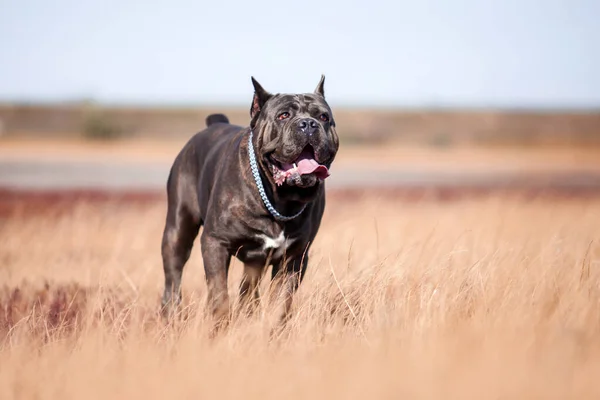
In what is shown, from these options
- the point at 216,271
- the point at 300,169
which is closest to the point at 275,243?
the point at 216,271

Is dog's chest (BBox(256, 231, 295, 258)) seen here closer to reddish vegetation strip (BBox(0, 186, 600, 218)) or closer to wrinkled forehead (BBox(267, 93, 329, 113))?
wrinkled forehead (BBox(267, 93, 329, 113))

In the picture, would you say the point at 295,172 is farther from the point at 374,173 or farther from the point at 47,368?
the point at 374,173

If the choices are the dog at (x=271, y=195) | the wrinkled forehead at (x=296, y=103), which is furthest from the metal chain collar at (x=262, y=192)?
the wrinkled forehead at (x=296, y=103)

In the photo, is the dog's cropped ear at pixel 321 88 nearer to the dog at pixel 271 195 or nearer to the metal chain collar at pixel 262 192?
the dog at pixel 271 195

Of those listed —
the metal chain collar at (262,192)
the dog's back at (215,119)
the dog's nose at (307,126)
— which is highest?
the dog's nose at (307,126)

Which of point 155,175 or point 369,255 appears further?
point 155,175

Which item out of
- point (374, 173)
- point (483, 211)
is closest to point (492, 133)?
point (374, 173)

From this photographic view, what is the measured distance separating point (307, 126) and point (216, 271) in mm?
1181

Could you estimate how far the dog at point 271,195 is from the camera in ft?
16.2

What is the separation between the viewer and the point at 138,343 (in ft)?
13.3

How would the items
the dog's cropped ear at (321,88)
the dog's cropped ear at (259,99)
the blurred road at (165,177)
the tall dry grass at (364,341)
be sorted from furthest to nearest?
the blurred road at (165,177)
the dog's cropped ear at (321,88)
the dog's cropped ear at (259,99)
the tall dry grass at (364,341)

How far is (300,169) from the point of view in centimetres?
491

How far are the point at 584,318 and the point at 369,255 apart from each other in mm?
3831

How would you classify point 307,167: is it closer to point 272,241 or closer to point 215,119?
point 272,241
